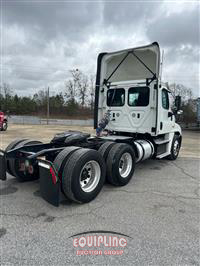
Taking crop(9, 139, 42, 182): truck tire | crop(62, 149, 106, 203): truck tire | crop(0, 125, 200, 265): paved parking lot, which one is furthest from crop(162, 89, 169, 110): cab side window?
crop(9, 139, 42, 182): truck tire

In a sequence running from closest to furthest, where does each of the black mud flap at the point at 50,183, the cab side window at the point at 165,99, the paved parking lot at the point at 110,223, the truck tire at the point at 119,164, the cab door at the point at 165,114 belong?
the paved parking lot at the point at 110,223, the black mud flap at the point at 50,183, the truck tire at the point at 119,164, the cab door at the point at 165,114, the cab side window at the point at 165,99

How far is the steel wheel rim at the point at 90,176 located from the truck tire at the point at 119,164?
44cm

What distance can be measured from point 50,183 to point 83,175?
746 mm

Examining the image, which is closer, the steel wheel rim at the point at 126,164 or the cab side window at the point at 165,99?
the steel wheel rim at the point at 126,164

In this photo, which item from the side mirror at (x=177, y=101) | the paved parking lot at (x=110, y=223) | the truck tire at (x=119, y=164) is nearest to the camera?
the paved parking lot at (x=110, y=223)

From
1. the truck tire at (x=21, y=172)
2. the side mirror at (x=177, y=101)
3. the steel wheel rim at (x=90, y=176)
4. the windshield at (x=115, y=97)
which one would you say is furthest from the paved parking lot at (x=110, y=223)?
the side mirror at (x=177, y=101)

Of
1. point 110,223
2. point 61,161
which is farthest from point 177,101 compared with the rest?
point 110,223

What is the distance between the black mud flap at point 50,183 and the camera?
2758 millimetres

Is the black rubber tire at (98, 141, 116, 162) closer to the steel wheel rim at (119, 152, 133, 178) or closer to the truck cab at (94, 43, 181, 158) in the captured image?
the steel wheel rim at (119, 152, 133, 178)

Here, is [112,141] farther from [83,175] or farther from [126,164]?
[83,175]

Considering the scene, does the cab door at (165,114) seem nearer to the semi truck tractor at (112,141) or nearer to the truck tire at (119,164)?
the semi truck tractor at (112,141)

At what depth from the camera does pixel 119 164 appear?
403cm

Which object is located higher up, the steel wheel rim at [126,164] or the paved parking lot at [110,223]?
the steel wheel rim at [126,164]

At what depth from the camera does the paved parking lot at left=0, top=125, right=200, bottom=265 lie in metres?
2.09
